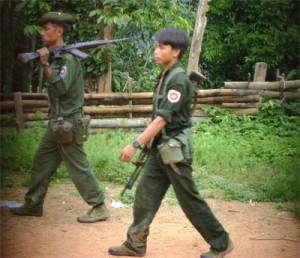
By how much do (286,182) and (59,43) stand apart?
10.5ft

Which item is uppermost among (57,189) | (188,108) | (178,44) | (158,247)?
(178,44)

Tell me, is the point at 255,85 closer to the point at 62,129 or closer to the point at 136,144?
A: the point at 62,129

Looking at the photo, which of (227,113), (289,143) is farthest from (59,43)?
(227,113)

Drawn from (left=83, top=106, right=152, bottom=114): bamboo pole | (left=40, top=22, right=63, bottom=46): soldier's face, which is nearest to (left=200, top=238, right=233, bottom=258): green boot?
(left=40, top=22, right=63, bottom=46): soldier's face

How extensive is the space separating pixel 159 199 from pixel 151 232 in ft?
2.88

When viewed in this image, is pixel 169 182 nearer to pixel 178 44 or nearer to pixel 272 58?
pixel 178 44

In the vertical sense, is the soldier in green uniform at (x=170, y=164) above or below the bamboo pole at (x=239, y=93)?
above

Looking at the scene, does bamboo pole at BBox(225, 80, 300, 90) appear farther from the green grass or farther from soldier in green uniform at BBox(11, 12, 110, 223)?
soldier in green uniform at BBox(11, 12, 110, 223)

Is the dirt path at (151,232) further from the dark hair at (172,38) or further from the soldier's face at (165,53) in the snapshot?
the dark hair at (172,38)

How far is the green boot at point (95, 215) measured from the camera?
4.55 m

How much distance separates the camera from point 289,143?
7.90 metres

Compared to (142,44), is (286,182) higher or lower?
lower

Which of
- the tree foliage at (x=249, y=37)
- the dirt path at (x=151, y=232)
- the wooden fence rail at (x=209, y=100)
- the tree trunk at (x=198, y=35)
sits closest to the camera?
the dirt path at (x=151, y=232)

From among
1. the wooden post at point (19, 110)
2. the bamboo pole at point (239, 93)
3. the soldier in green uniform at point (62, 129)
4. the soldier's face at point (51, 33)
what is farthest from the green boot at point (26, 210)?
the bamboo pole at point (239, 93)
